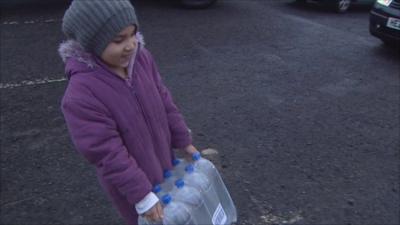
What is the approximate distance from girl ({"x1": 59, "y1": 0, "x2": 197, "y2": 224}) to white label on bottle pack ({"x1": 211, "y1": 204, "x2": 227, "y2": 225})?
33 cm

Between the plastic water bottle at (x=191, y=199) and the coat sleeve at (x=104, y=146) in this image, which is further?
the plastic water bottle at (x=191, y=199)

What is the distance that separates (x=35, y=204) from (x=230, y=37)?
4.59 meters

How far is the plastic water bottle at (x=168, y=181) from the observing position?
1798 mm

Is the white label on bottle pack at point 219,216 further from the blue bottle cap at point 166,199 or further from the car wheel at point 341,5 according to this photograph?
the car wheel at point 341,5

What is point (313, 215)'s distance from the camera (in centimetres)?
287

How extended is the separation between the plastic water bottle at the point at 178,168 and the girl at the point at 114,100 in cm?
14

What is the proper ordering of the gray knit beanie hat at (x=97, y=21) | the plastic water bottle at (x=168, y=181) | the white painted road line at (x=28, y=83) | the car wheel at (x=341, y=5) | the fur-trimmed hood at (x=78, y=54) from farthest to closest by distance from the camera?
1. the car wheel at (x=341, y=5)
2. the white painted road line at (x=28, y=83)
3. the plastic water bottle at (x=168, y=181)
4. the fur-trimmed hood at (x=78, y=54)
5. the gray knit beanie hat at (x=97, y=21)

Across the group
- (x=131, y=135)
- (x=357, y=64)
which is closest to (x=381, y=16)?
(x=357, y=64)

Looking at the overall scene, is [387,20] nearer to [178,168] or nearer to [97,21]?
[178,168]

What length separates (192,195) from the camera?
5.77 feet

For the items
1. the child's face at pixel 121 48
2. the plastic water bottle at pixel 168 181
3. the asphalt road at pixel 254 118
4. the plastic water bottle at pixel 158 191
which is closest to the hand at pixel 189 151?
the plastic water bottle at pixel 168 181

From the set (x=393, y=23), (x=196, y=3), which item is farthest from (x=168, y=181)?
(x=196, y=3)

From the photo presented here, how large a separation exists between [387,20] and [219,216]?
5.07 metres

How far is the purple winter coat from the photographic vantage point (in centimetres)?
150
